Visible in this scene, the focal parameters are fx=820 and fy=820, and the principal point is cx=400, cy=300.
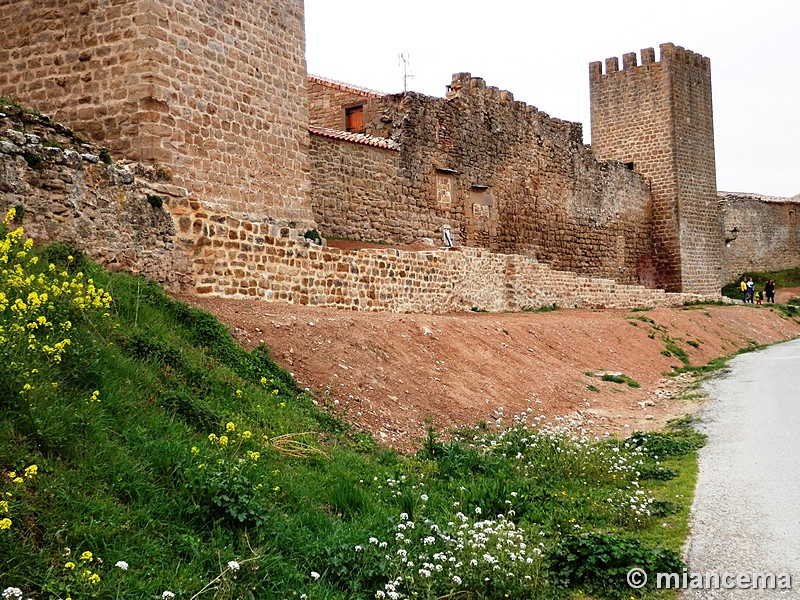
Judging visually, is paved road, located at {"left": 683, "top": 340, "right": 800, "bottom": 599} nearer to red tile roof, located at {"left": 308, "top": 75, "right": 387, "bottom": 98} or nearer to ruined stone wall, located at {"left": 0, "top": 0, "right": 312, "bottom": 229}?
ruined stone wall, located at {"left": 0, "top": 0, "right": 312, "bottom": 229}

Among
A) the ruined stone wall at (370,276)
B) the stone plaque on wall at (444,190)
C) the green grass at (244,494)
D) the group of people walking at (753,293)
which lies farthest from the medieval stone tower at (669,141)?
the green grass at (244,494)

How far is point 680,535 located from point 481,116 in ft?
60.4

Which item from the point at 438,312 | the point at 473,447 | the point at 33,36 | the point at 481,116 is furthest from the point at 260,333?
the point at 481,116

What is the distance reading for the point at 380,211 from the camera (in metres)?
19.2

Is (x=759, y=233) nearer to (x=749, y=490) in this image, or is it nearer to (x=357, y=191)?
(x=357, y=191)

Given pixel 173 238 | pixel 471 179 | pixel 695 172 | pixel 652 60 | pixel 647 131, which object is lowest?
pixel 173 238

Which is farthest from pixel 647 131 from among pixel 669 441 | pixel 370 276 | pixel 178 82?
pixel 669 441

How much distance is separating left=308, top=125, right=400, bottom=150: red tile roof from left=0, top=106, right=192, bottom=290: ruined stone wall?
7.65 meters

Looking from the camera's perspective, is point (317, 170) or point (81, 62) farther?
point (317, 170)

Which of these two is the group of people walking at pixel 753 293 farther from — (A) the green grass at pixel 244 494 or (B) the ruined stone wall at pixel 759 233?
(A) the green grass at pixel 244 494

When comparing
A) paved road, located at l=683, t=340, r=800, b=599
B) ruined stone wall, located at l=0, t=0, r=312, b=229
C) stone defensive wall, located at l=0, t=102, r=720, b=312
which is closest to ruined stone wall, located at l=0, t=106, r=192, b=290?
stone defensive wall, located at l=0, t=102, r=720, b=312

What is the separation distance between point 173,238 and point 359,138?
30.4ft

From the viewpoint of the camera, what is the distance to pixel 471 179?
22.5 metres

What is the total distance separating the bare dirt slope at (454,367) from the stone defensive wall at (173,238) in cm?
51
